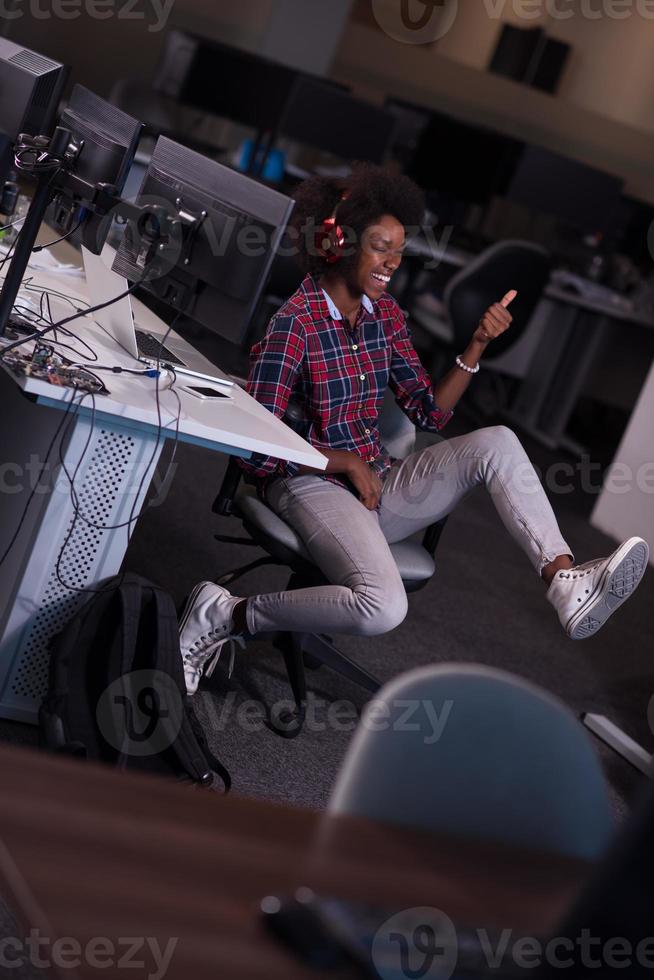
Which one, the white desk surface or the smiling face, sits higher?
the smiling face

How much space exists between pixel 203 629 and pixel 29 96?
111 cm

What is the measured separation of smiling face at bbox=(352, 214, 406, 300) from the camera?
7.86 ft

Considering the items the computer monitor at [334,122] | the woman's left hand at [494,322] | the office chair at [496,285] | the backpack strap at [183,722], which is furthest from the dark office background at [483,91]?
the backpack strap at [183,722]

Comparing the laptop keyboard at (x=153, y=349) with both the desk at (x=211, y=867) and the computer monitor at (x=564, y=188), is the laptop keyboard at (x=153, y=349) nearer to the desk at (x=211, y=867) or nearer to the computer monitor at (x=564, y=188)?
the desk at (x=211, y=867)

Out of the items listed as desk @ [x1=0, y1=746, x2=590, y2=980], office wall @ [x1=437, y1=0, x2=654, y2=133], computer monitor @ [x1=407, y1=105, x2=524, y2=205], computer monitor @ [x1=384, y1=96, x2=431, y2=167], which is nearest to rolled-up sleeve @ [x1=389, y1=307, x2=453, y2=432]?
desk @ [x1=0, y1=746, x2=590, y2=980]

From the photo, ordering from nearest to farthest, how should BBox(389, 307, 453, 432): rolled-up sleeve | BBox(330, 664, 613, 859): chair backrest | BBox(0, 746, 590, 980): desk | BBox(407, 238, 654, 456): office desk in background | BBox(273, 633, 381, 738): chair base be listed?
BBox(0, 746, 590, 980): desk → BBox(330, 664, 613, 859): chair backrest → BBox(273, 633, 381, 738): chair base → BBox(389, 307, 453, 432): rolled-up sleeve → BBox(407, 238, 654, 456): office desk in background

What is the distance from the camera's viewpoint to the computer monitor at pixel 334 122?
582 cm

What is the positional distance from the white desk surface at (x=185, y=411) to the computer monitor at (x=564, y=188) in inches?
168

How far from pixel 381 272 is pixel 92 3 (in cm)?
634

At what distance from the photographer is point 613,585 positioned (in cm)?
224

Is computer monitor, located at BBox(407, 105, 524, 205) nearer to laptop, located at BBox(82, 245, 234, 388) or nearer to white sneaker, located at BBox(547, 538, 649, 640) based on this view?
laptop, located at BBox(82, 245, 234, 388)

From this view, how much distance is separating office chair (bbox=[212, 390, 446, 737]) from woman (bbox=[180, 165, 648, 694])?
0.04 m

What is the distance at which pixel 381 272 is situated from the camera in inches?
94.7

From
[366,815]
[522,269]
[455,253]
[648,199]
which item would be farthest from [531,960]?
[648,199]
